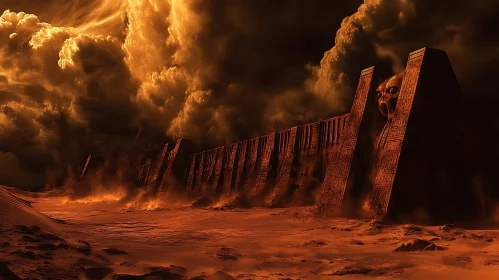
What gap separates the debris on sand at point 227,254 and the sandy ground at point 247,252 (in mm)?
11

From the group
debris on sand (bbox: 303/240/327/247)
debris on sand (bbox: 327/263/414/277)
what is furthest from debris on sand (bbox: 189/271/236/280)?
debris on sand (bbox: 303/240/327/247)

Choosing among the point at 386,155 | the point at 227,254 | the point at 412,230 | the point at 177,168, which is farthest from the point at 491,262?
the point at 177,168

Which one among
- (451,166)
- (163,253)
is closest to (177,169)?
(451,166)

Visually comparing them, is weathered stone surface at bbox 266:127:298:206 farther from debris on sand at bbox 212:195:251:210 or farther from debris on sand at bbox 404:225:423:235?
debris on sand at bbox 404:225:423:235

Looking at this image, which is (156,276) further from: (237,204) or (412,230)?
(237,204)

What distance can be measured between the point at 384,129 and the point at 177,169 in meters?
10.1

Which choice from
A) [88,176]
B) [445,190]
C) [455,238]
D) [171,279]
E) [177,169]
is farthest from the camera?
[88,176]

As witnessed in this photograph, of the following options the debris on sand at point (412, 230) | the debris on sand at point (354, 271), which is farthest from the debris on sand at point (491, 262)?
the debris on sand at point (412, 230)

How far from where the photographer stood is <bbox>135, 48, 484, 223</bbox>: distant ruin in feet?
24.6

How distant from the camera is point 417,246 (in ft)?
16.9

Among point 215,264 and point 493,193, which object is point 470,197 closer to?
point 493,193

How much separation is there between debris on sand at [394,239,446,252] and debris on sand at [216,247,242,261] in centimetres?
171

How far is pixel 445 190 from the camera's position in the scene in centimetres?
764

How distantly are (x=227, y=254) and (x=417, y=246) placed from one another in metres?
2.03
